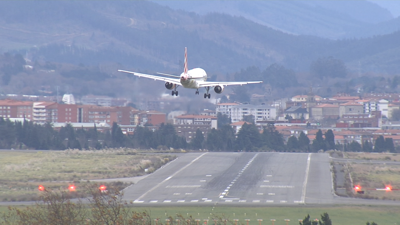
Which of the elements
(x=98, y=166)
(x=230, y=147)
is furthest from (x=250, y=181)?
(x=230, y=147)

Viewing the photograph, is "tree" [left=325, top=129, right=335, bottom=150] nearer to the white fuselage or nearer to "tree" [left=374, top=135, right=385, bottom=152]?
"tree" [left=374, top=135, right=385, bottom=152]

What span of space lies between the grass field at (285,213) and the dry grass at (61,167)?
15.2 meters

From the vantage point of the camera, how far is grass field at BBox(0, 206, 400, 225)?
2734 inches

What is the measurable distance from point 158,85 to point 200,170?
104ft

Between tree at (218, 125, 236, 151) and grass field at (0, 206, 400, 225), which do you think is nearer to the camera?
grass field at (0, 206, 400, 225)

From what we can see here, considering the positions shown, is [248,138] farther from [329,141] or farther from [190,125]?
[329,141]

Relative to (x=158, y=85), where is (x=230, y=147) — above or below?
below

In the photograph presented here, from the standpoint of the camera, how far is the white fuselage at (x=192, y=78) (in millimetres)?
61656

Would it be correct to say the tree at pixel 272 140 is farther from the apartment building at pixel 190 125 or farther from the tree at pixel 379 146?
the tree at pixel 379 146

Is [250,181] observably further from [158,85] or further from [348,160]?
[158,85]

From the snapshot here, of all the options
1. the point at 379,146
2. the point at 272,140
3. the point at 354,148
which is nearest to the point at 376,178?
the point at 354,148

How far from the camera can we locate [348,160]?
123 metres

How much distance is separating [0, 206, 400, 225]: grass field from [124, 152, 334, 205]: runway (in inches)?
148

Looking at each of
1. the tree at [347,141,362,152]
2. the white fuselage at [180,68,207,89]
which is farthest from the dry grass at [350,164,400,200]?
the tree at [347,141,362,152]
